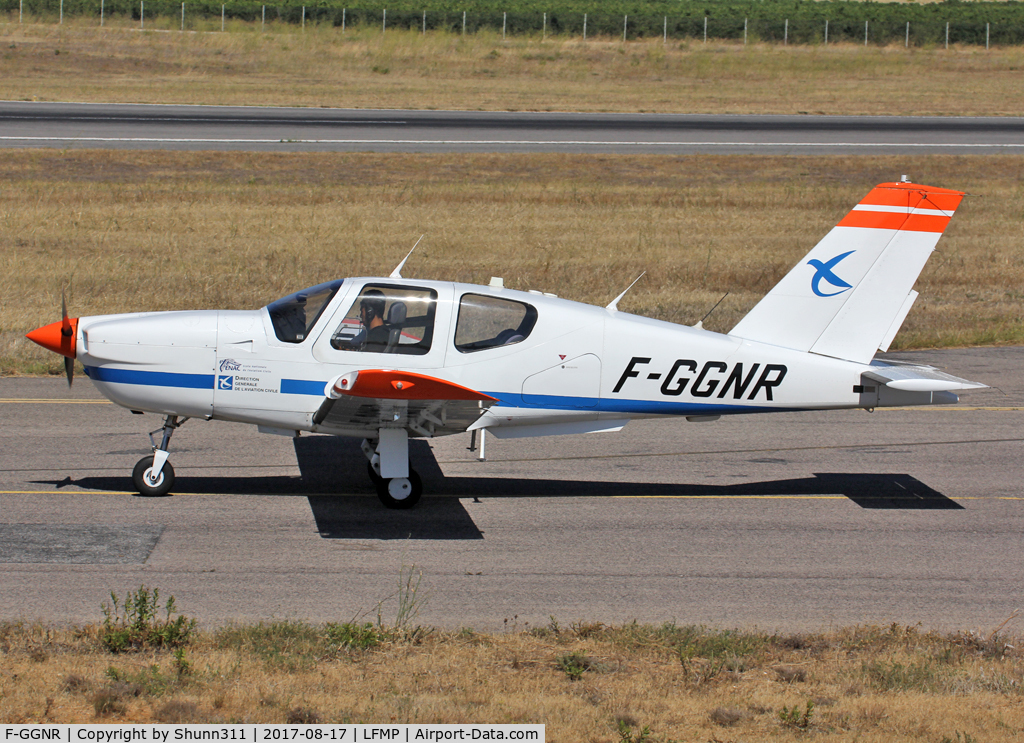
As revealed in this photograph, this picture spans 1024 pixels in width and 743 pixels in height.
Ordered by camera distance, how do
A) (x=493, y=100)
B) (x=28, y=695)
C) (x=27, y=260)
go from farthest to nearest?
(x=493, y=100)
(x=27, y=260)
(x=28, y=695)

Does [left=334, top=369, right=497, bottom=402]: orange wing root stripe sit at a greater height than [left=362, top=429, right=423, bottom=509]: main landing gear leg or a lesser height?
greater

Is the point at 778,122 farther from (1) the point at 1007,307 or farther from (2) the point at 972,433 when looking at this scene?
(2) the point at 972,433

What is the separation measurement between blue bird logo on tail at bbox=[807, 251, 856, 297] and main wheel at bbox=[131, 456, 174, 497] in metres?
6.50

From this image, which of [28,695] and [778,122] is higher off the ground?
[778,122]

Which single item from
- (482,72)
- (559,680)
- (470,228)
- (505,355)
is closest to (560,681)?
(559,680)

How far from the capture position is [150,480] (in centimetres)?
1021

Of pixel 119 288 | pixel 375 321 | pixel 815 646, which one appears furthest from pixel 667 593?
pixel 119 288

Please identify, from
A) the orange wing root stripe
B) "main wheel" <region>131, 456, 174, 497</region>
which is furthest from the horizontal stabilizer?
"main wheel" <region>131, 456, 174, 497</region>

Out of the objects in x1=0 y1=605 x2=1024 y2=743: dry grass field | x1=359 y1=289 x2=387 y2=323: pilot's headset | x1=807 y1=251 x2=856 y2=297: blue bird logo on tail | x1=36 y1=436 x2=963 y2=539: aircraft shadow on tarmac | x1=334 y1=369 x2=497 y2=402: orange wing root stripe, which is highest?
x1=807 y1=251 x2=856 y2=297: blue bird logo on tail

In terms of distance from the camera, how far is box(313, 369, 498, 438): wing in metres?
8.96

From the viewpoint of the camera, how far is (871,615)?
27.0 feet

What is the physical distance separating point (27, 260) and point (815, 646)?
1801 centimetres

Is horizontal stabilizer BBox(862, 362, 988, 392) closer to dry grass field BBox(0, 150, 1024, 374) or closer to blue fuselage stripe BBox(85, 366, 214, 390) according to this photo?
blue fuselage stripe BBox(85, 366, 214, 390)

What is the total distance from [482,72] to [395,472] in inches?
1663
